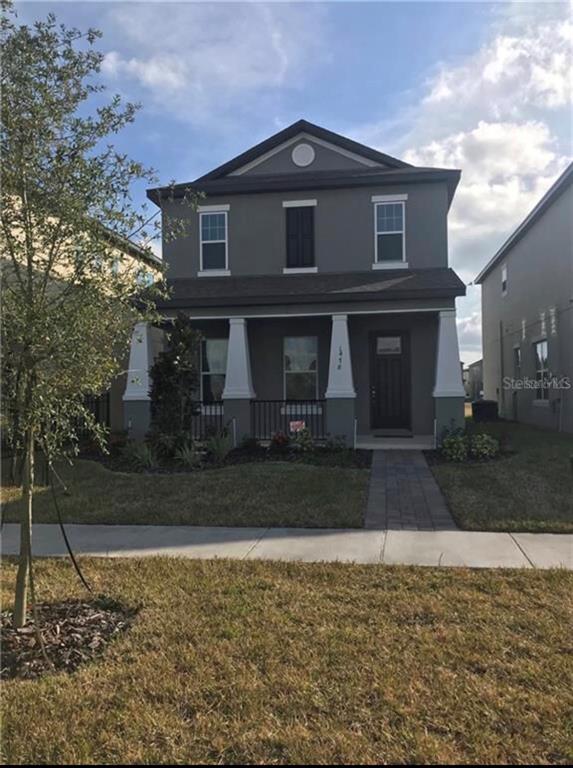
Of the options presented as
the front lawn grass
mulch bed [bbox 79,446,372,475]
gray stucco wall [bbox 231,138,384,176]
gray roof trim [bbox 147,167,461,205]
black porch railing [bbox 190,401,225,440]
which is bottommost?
the front lawn grass

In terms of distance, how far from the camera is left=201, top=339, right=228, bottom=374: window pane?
1507 centimetres

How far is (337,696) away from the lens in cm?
Result: 314

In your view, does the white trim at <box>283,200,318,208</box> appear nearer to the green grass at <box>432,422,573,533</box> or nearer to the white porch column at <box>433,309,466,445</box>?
the white porch column at <box>433,309,466,445</box>

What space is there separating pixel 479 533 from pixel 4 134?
19.3ft

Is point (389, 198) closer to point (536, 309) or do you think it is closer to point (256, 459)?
point (536, 309)

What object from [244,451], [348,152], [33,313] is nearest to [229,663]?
[33,313]

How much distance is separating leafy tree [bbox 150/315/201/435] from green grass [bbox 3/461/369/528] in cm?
160

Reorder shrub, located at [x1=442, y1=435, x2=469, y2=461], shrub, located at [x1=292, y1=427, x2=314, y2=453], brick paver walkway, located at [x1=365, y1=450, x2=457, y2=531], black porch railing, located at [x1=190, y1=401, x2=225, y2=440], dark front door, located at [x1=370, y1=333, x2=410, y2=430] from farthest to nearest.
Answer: dark front door, located at [x1=370, y1=333, x2=410, y2=430], black porch railing, located at [x1=190, y1=401, x2=225, y2=440], shrub, located at [x1=292, y1=427, x2=314, y2=453], shrub, located at [x1=442, y1=435, x2=469, y2=461], brick paver walkway, located at [x1=365, y1=450, x2=457, y2=531]

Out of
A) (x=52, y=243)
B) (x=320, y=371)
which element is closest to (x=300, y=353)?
(x=320, y=371)

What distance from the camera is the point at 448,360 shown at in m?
12.3

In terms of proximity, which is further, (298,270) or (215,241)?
(215,241)

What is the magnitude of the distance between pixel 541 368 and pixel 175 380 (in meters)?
11.6

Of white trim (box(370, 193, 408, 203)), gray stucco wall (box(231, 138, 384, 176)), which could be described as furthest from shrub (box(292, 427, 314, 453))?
gray stucco wall (box(231, 138, 384, 176))

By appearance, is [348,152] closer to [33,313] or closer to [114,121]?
[114,121]
